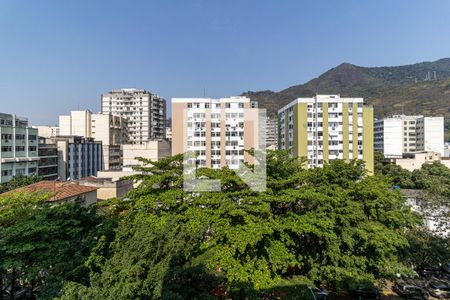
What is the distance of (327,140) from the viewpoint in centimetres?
3659

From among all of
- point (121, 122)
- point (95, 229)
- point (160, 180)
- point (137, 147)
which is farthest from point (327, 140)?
point (121, 122)

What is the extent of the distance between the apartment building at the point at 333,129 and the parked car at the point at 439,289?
21888 millimetres

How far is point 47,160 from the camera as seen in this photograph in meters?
38.1

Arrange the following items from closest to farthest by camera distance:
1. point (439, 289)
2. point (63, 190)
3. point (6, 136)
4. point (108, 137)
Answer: point (439, 289)
point (63, 190)
point (6, 136)
point (108, 137)

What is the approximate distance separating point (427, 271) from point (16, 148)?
3765cm

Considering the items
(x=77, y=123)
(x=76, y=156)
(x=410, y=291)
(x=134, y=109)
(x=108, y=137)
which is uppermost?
(x=134, y=109)

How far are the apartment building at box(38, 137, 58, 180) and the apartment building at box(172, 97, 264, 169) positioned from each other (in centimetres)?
1616

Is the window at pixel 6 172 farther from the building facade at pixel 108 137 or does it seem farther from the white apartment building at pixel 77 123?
the white apartment building at pixel 77 123

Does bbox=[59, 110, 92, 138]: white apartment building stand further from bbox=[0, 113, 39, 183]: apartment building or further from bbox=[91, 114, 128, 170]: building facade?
bbox=[0, 113, 39, 183]: apartment building

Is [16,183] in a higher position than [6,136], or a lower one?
lower

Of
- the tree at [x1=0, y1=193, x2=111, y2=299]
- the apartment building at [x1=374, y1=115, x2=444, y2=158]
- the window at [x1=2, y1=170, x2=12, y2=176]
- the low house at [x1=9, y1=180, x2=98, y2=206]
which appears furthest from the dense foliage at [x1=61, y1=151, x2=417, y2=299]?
the apartment building at [x1=374, y1=115, x2=444, y2=158]

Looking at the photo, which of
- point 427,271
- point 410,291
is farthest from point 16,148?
point 427,271

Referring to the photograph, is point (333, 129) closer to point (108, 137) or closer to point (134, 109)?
point (108, 137)

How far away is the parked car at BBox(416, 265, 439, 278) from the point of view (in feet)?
51.3
